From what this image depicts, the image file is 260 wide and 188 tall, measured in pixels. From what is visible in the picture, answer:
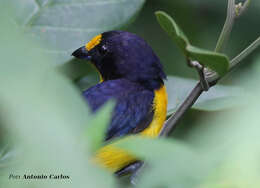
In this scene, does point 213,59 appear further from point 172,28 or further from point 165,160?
point 165,160

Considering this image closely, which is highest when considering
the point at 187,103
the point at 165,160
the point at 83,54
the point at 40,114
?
the point at 40,114

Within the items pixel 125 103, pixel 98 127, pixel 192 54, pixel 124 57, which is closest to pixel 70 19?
pixel 125 103

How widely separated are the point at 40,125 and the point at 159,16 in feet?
3.07

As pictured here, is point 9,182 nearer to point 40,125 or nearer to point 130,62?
point 40,125

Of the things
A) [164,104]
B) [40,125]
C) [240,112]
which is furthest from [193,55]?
[164,104]

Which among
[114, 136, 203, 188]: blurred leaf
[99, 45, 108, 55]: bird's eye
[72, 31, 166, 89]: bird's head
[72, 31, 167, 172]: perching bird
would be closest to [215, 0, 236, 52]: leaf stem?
[72, 31, 167, 172]: perching bird

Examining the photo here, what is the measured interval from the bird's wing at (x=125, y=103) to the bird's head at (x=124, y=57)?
0.58 feet

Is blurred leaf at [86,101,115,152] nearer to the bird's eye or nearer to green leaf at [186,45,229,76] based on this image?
green leaf at [186,45,229,76]

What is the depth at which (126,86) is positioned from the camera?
2.82 meters

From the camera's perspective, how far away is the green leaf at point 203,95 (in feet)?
7.48

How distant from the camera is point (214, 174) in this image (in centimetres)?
62

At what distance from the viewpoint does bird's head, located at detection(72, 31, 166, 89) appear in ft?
9.93

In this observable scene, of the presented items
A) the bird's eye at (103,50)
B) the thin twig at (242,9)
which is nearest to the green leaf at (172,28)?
the thin twig at (242,9)

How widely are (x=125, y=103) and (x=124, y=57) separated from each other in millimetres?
550
